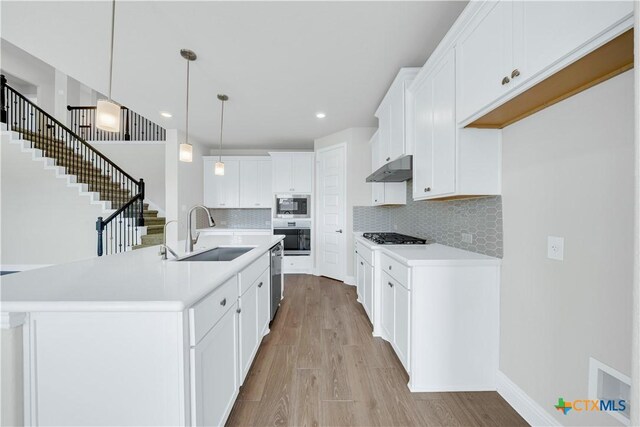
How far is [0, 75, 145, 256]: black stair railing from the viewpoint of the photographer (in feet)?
14.7

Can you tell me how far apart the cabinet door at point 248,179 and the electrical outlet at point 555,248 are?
15.3 ft

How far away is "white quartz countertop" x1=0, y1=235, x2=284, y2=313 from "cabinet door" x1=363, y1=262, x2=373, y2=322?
1510 millimetres

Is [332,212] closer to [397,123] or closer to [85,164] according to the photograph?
[397,123]

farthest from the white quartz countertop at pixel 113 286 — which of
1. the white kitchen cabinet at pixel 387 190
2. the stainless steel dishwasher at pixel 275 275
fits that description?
the white kitchen cabinet at pixel 387 190

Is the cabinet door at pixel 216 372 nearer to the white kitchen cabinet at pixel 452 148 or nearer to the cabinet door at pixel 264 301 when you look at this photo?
the cabinet door at pixel 264 301

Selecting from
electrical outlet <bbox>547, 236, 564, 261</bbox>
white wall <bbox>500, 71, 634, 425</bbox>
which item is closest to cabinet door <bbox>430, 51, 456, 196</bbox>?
white wall <bbox>500, 71, 634, 425</bbox>

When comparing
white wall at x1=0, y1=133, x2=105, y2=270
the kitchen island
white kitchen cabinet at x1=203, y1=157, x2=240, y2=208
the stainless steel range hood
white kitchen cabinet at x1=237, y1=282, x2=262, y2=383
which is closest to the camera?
the kitchen island

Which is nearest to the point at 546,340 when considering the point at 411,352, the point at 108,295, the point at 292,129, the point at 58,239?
the point at 411,352

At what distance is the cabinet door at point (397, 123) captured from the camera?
7.76ft

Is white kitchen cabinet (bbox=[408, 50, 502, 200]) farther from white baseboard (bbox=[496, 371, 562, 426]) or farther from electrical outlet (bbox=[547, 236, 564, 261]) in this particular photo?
white baseboard (bbox=[496, 371, 562, 426])

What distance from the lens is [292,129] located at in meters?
4.19

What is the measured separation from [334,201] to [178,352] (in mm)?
3590

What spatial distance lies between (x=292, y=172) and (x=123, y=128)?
5647mm

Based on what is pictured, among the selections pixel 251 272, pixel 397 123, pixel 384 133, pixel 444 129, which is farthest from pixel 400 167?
pixel 251 272
